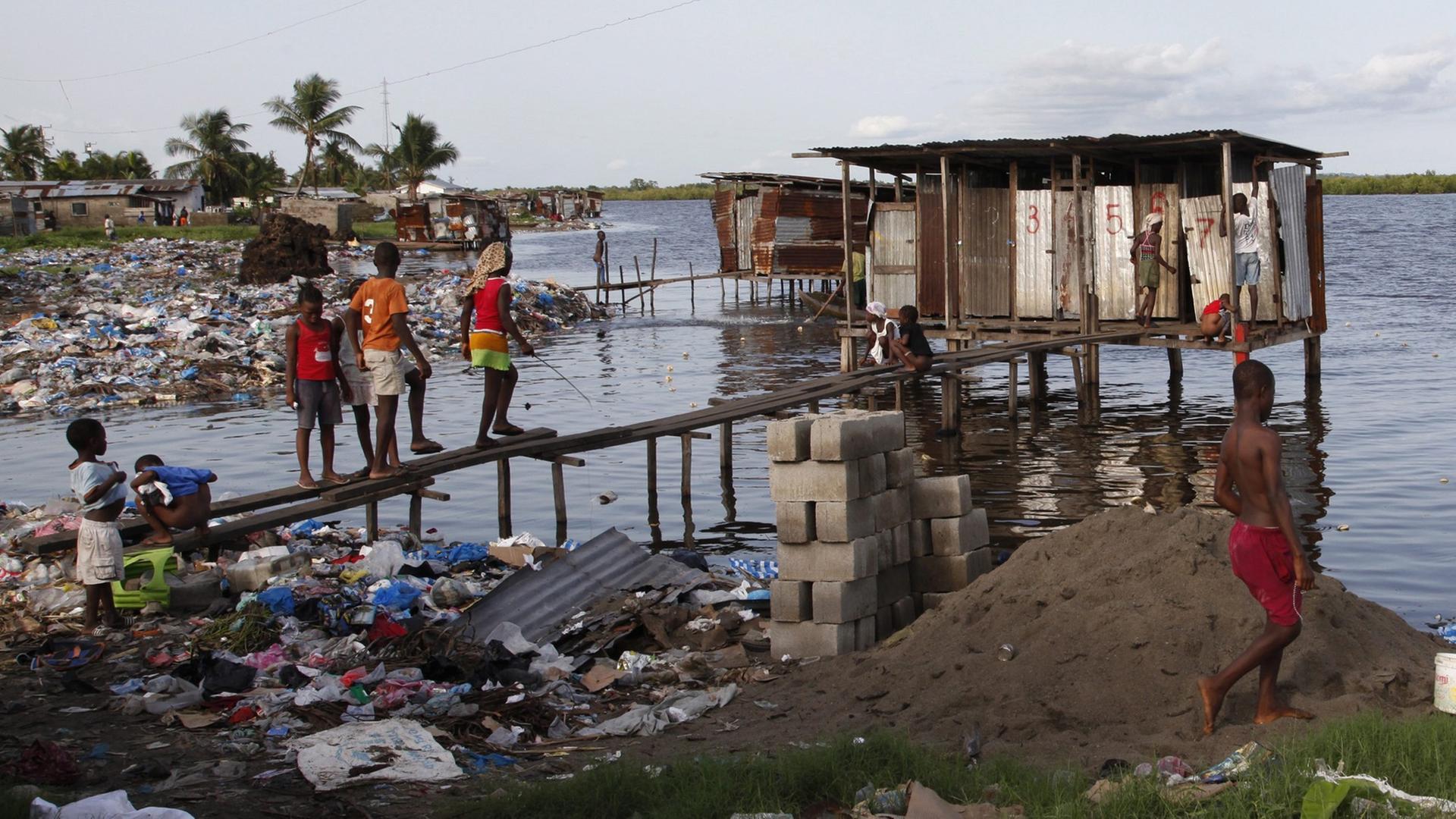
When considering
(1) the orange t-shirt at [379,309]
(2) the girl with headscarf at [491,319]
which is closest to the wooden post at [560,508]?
(2) the girl with headscarf at [491,319]

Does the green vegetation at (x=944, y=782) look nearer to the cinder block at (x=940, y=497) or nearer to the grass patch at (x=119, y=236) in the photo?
the cinder block at (x=940, y=497)

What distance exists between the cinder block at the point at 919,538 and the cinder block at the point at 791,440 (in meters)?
1.19

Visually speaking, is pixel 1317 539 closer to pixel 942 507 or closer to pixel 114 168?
pixel 942 507

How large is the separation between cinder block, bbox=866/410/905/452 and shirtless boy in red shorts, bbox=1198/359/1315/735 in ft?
8.18

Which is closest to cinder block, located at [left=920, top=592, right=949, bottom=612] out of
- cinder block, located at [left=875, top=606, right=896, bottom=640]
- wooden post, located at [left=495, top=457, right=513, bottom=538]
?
cinder block, located at [left=875, top=606, right=896, bottom=640]

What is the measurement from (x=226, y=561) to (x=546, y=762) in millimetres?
4827

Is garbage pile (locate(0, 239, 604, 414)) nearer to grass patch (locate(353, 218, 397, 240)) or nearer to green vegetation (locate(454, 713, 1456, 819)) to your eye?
green vegetation (locate(454, 713, 1456, 819))

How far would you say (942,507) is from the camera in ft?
27.9

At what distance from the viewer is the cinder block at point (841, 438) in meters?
7.58

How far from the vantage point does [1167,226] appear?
17.9 m

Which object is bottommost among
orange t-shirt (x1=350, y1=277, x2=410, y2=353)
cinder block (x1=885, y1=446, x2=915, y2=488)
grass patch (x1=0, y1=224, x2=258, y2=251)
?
cinder block (x1=885, y1=446, x2=915, y2=488)

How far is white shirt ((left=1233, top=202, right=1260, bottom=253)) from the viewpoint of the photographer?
1688cm

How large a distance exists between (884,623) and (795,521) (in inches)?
40.0

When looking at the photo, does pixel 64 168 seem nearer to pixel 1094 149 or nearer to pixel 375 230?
pixel 375 230
